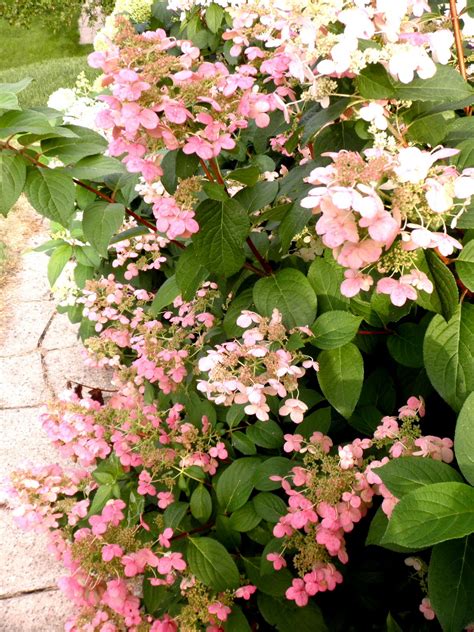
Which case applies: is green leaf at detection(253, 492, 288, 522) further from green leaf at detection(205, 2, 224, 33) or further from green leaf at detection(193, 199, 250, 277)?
green leaf at detection(205, 2, 224, 33)

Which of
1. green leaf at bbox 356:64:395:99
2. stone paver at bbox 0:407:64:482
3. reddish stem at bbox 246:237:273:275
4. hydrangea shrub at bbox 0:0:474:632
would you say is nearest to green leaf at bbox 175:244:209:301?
hydrangea shrub at bbox 0:0:474:632

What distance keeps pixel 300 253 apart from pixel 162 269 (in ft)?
3.59

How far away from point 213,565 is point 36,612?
88cm

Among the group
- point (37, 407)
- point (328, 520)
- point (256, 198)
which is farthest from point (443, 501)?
point (37, 407)

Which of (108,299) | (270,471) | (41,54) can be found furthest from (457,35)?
(41,54)

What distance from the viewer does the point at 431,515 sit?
83cm

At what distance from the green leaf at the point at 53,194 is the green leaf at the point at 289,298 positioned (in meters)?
0.40

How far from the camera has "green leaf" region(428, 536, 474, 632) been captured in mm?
908

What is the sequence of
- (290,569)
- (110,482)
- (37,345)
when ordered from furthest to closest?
(37,345)
(110,482)
(290,569)

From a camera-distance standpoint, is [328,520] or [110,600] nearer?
[328,520]

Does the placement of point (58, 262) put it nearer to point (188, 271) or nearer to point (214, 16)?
point (214, 16)

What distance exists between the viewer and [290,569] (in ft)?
4.73

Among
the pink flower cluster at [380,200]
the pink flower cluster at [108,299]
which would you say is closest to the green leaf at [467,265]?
the pink flower cluster at [380,200]

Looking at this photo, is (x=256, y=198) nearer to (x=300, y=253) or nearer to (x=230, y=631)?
(x=300, y=253)
